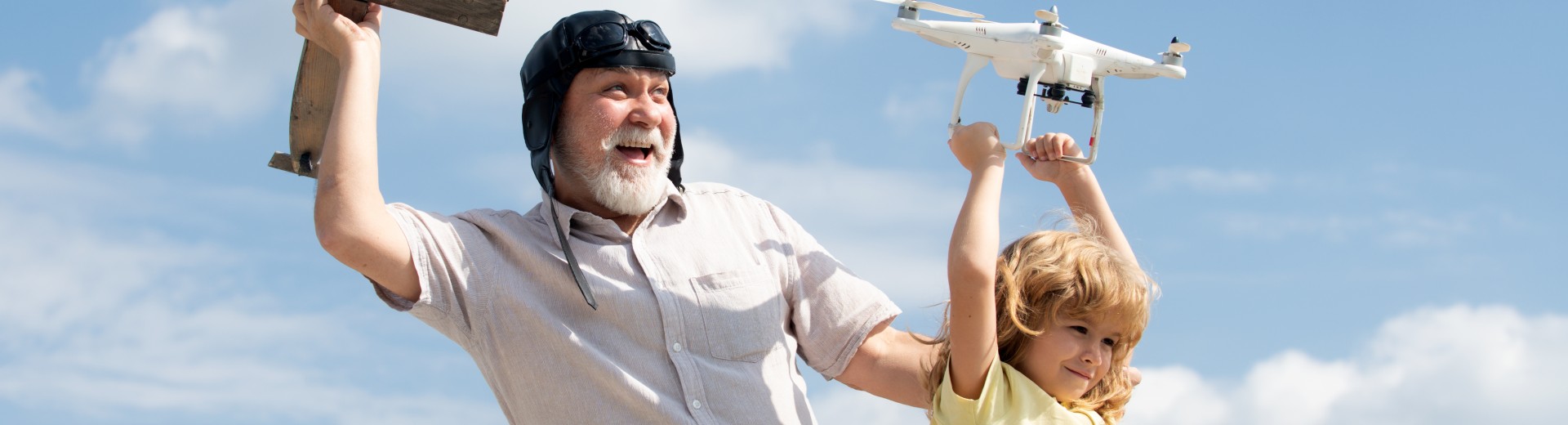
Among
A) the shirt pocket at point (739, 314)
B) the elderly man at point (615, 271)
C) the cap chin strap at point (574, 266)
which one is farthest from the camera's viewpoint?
the shirt pocket at point (739, 314)

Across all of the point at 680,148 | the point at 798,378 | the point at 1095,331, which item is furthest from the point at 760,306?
the point at 1095,331

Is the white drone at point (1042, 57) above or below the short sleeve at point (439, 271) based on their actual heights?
above

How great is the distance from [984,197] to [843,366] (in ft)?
3.39

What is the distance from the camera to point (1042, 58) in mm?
4281

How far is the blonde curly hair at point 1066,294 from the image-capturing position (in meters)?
4.06

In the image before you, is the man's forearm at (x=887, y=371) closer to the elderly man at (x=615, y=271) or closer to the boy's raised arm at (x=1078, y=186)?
the elderly man at (x=615, y=271)

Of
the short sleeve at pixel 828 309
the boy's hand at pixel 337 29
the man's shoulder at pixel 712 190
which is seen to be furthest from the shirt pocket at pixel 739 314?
the boy's hand at pixel 337 29

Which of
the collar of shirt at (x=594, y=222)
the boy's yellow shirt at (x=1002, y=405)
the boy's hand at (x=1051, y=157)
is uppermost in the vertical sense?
the boy's hand at (x=1051, y=157)

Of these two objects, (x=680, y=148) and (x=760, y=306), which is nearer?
(x=760, y=306)

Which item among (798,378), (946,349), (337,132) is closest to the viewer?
(337,132)

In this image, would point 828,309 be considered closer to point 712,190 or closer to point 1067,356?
point 712,190

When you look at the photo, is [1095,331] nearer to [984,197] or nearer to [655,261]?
[984,197]

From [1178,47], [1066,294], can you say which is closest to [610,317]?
[1066,294]

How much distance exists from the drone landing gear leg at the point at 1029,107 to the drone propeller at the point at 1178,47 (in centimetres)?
52
